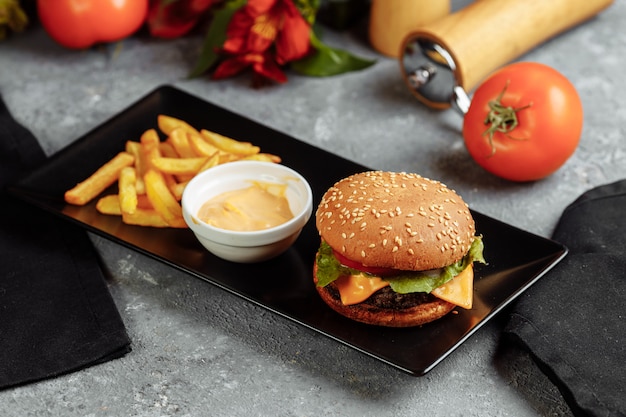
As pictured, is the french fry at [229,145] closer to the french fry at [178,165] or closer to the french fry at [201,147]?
the french fry at [201,147]

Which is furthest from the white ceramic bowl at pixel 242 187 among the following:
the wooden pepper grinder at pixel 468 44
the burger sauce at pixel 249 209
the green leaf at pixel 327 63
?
the green leaf at pixel 327 63

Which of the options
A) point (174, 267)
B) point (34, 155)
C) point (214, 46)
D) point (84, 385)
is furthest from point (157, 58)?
point (84, 385)

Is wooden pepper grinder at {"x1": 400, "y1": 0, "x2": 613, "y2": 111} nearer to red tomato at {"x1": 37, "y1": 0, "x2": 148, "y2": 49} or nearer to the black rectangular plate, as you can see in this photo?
the black rectangular plate

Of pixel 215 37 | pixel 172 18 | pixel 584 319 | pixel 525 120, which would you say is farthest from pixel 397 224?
pixel 172 18

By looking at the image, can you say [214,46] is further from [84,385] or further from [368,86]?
[84,385]

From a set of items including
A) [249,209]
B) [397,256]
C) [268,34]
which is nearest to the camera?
[397,256]

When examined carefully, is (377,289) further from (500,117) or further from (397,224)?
(500,117)

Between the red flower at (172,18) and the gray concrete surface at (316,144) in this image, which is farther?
the red flower at (172,18)
